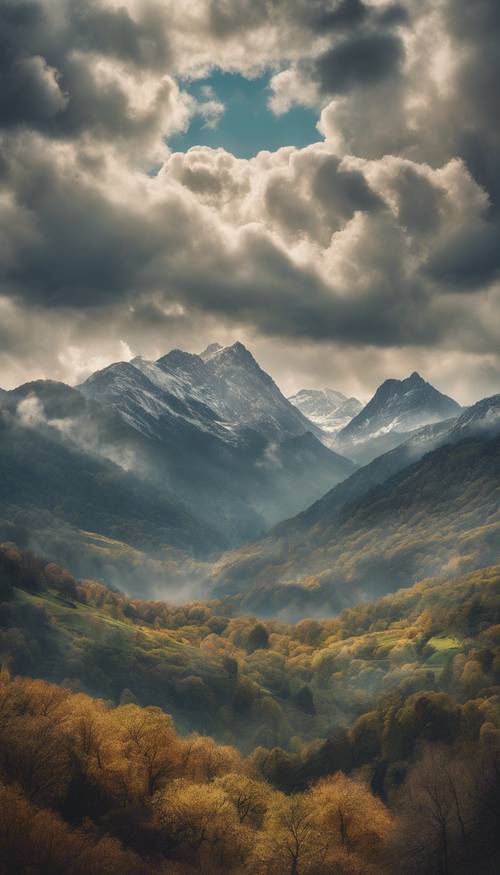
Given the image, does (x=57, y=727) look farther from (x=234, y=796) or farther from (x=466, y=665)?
(x=466, y=665)

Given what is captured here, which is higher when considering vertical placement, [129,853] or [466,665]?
[129,853]

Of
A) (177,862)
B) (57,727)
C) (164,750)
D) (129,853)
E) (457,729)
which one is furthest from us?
(457,729)

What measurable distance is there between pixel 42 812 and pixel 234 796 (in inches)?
1513

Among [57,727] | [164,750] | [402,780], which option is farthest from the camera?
[402,780]

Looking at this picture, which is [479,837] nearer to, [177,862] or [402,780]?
[177,862]

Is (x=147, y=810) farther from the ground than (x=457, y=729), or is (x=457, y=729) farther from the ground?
(x=147, y=810)

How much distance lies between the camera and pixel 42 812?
3184 inches

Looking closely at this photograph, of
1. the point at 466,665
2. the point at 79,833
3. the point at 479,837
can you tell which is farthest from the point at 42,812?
the point at 466,665

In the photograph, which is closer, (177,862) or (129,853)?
(129,853)

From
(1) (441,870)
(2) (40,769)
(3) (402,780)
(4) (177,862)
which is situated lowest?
(3) (402,780)

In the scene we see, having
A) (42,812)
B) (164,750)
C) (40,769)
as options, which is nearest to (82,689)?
(164,750)

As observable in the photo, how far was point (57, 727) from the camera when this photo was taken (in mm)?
103938

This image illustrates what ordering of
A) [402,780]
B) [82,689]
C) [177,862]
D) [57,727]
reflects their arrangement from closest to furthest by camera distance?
1. [177,862]
2. [57,727]
3. [402,780]
4. [82,689]

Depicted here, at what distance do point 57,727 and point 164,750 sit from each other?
2073 cm
